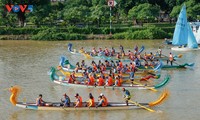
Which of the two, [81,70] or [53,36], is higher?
[53,36]

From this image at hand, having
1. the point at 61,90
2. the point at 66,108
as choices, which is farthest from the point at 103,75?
the point at 66,108

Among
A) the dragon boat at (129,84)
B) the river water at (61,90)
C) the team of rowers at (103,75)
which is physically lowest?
the river water at (61,90)

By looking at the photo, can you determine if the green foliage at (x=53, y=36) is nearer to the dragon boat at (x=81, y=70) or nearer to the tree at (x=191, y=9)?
the tree at (x=191, y=9)

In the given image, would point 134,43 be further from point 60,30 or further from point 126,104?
point 126,104

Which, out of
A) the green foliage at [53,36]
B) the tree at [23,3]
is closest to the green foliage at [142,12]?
the green foliage at [53,36]

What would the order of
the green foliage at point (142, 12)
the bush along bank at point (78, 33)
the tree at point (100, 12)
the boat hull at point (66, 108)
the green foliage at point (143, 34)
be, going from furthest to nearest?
1. the tree at point (100, 12)
2. the green foliage at point (142, 12)
3. the green foliage at point (143, 34)
4. the bush along bank at point (78, 33)
5. the boat hull at point (66, 108)

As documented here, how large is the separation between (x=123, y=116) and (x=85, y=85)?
6391 mm

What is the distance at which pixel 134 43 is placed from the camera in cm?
5706

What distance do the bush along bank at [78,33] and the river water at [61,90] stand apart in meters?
9.09

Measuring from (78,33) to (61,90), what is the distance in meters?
33.6

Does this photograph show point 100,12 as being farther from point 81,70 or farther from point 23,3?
point 81,70

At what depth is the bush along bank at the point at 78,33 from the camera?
6103 cm

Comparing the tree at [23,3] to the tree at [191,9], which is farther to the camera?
the tree at [191,9]

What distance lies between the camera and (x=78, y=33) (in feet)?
207
